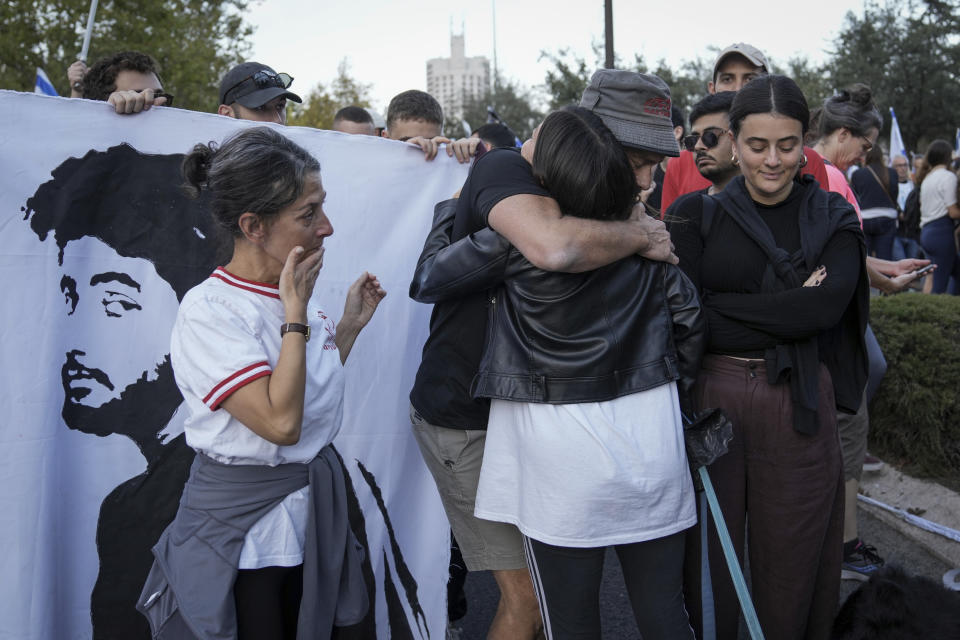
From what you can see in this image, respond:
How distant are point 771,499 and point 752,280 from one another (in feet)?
2.25

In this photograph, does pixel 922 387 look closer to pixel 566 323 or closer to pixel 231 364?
pixel 566 323

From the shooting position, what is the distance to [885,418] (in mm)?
4816

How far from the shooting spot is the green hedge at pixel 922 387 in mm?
4547

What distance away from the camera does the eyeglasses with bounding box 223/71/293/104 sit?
3.60m

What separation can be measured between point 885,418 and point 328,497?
403 cm

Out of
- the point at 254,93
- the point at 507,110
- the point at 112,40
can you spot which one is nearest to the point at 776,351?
the point at 254,93

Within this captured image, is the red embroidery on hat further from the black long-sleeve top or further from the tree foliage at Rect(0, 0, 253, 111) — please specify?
the tree foliage at Rect(0, 0, 253, 111)

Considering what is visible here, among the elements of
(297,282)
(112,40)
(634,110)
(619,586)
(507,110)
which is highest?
(507,110)

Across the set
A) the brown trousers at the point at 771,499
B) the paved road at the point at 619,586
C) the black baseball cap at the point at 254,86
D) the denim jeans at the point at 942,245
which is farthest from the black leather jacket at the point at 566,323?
the denim jeans at the point at 942,245

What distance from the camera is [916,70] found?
29500 millimetres

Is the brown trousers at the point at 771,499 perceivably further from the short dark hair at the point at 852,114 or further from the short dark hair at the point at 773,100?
the short dark hair at the point at 852,114

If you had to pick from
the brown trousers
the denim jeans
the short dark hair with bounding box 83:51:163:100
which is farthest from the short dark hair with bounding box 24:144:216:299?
the denim jeans

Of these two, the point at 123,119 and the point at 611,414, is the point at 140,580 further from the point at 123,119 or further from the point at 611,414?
the point at 611,414

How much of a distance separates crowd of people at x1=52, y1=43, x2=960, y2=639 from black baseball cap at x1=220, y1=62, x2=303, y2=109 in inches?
35.5
